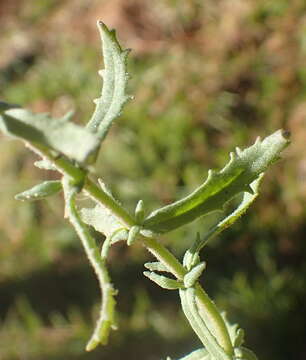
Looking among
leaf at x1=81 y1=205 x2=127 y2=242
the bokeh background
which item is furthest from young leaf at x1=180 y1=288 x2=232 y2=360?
the bokeh background

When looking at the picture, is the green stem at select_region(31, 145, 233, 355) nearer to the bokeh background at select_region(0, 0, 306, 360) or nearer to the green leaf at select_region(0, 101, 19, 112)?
the green leaf at select_region(0, 101, 19, 112)

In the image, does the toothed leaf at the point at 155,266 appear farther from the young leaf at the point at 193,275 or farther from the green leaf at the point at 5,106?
the green leaf at the point at 5,106

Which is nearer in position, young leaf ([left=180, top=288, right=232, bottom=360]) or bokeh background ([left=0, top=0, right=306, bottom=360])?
young leaf ([left=180, top=288, right=232, bottom=360])

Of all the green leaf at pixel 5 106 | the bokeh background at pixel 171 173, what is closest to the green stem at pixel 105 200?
the green leaf at pixel 5 106

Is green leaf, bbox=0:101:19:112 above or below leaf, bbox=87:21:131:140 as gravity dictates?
above

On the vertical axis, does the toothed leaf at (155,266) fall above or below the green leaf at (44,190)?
below

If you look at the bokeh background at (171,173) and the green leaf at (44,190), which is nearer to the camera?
the green leaf at (44,190)

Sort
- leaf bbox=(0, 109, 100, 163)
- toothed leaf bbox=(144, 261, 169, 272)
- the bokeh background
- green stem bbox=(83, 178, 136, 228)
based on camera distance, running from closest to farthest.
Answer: leaf bbox=(0, 109, 100, 163) → green stem bbox=(83, 178, 136, 228) → toothed leaf bbox=(144, 261, 169, 272) → the bokeh background

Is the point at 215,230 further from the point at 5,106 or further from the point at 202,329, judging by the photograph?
the point at 5,106
